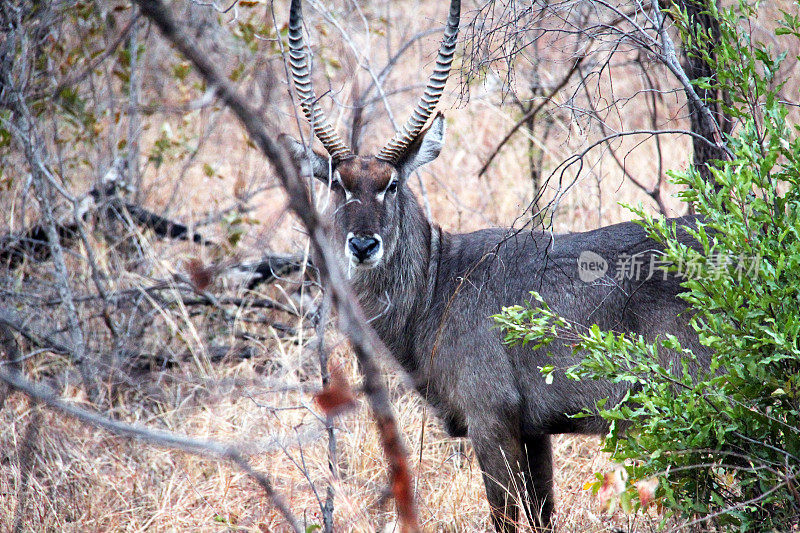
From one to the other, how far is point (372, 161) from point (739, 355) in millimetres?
2314

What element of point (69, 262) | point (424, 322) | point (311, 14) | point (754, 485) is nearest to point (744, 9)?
point (754, 485)

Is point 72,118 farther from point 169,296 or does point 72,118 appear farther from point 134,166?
point 169,296

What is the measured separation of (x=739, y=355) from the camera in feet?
9.03

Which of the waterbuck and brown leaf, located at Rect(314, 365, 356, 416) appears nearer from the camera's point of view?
brown leaf, located at Rect(314, 365, 356, 416)

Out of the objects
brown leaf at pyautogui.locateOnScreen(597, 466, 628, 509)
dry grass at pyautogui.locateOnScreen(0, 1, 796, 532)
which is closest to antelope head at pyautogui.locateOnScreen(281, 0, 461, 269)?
→ dry grass at pyautogui.locateOnScreen(0, 1, 796, 532)

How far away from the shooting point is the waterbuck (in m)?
3.76

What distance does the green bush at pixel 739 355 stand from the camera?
8.79 feet

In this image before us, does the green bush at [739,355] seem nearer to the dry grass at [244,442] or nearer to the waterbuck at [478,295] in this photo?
the dry grass at [244,442]

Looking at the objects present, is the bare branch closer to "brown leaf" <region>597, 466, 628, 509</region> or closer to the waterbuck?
"brown leaf" <region>597, 466, 628, 509</region>

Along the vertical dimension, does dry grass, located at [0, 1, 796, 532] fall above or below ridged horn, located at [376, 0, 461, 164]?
below

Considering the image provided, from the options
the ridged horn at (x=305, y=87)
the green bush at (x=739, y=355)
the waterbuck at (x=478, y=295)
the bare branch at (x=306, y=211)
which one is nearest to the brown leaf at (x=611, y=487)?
the green bush at (x=739, y=355)

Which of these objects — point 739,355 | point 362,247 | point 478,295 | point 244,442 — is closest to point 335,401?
point 739,355

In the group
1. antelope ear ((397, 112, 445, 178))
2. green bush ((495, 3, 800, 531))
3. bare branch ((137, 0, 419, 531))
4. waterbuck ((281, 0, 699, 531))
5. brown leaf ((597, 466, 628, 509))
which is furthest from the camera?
antelope ear ((397, 112, 445, 178))

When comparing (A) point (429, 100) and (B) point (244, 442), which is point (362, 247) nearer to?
(A) point (429, 100)
